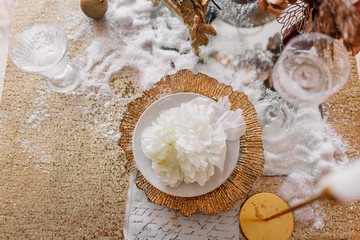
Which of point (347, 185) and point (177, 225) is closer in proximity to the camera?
point (347, 185)

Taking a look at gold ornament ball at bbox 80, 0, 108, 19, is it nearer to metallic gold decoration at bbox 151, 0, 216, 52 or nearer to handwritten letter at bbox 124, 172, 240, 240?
metallic gold decoration at bbox 151, 0, 216, 52

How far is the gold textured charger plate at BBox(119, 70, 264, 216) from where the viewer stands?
589mm

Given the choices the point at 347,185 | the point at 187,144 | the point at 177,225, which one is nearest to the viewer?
the point at 347,185

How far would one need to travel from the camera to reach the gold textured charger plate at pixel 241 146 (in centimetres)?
59

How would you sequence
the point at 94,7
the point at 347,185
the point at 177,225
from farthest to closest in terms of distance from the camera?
1. the point at 94,7
2. the point at 177,225
3. the point at 347,185

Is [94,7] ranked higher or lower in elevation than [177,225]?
higher

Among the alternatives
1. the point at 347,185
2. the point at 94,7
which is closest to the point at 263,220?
the point at 347,185

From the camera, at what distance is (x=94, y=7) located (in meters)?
0.73

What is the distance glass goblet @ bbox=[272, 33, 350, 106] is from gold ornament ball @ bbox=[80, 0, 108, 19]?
1.54 feet

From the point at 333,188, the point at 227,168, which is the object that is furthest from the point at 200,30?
the point at 333,188

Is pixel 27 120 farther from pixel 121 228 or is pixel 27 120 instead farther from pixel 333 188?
pixel 333 188

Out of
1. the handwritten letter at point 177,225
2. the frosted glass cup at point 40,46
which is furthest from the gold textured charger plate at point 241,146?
the frosted glass cup at point 40,46

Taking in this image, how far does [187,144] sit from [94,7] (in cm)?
45

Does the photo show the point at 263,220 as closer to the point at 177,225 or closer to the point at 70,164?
the point at 177,225
